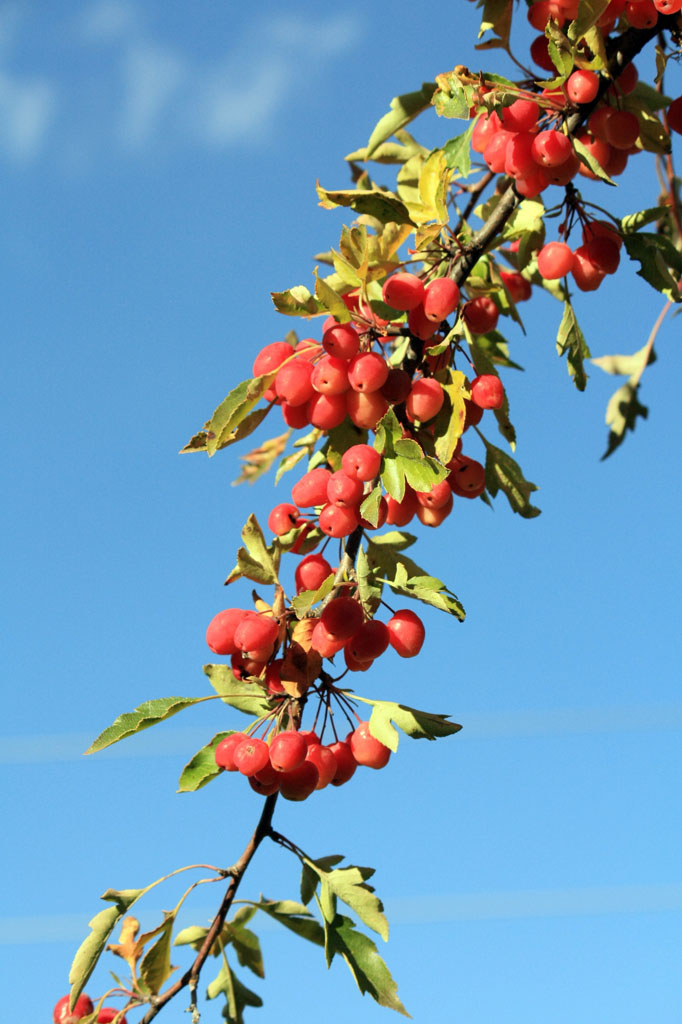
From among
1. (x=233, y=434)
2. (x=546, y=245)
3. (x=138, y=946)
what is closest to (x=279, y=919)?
(x=138, y=946)

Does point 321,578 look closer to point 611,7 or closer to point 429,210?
point 429,210

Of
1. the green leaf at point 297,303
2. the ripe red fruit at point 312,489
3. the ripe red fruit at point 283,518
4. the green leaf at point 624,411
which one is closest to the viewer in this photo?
the green leaf at point 297,303

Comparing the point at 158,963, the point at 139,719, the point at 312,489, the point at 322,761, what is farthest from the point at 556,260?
the point at 158,963

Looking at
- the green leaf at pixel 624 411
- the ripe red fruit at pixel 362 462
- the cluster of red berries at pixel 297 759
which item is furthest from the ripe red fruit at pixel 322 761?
the green leaf at pixel 624 411

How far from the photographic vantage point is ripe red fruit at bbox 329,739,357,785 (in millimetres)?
1810

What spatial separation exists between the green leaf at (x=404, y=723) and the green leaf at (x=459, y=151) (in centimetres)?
94

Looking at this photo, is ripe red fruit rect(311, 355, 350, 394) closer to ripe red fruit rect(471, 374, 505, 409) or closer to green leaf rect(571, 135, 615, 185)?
ripe red fruit rect(471, 374, 505, 409)

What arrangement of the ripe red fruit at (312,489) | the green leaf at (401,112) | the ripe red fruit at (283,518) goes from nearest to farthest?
the ripe red fruit at (312,489) < the ripe red fruit at (283,518) < the green leaf at (401,112)

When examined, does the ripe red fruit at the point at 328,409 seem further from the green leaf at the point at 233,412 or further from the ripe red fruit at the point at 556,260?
the ripe red fruit at the point at 556,260

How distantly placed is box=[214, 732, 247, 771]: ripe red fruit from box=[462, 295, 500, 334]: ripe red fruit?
0.91 meters

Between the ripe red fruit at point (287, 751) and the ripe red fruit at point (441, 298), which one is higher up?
the ripe red fruit at point (441, 298)

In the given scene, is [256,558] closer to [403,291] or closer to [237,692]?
[237,692]

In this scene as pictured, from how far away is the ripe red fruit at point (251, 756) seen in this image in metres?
1.66

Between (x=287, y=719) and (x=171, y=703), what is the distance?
200mm
